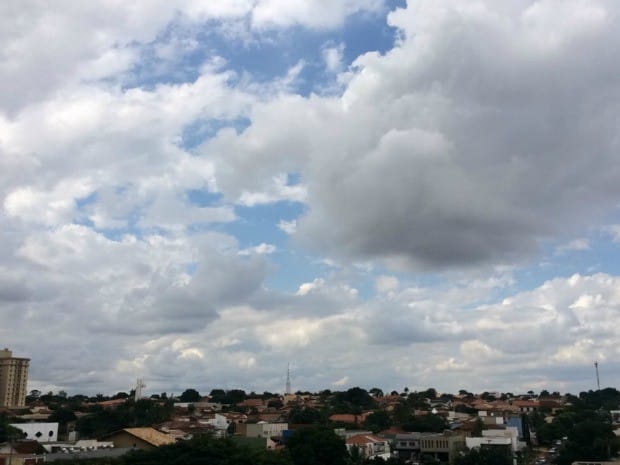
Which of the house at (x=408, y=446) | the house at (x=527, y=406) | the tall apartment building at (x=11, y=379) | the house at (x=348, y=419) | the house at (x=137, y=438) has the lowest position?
the house at (x=408, y=446)

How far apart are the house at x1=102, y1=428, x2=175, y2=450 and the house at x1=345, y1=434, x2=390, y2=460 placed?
22.6m

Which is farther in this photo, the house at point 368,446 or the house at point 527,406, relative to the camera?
the house at point 527,406

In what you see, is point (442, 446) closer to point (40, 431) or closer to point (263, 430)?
point (263, 430)

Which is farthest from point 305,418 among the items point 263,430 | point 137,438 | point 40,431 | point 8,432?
point 8,432

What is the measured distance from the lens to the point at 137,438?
260ft

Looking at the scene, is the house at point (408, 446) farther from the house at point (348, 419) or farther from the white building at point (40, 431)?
the white building at point (40, 431)

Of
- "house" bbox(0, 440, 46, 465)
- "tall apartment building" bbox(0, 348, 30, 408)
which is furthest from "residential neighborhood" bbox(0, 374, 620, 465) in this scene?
"tall apartment building" bbox(0, 348, 30, 408)

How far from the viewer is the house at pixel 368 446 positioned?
280 ft

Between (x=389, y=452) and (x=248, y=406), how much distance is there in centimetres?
7376

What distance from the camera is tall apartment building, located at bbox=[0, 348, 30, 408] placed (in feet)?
629

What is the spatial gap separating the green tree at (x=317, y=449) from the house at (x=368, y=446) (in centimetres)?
1156

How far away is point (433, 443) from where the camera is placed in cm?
9288

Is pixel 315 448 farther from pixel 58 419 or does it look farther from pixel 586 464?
pixel 58 419

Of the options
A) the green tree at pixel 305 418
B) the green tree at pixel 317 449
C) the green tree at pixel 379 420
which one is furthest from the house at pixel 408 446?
the green tree at pixel 317 449
